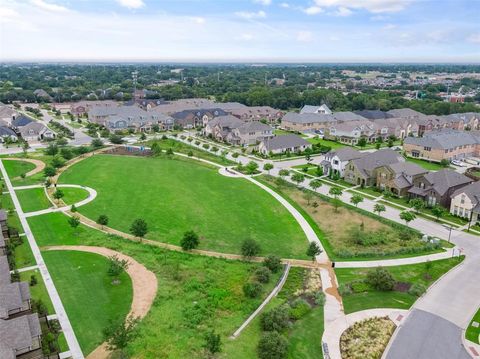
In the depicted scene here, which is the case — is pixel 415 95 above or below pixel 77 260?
above

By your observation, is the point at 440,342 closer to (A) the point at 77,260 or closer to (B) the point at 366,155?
(A) the point at 77,260

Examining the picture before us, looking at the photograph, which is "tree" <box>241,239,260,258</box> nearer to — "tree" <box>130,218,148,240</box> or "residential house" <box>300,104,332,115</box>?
"tree" <box>130,218,148,240</box>

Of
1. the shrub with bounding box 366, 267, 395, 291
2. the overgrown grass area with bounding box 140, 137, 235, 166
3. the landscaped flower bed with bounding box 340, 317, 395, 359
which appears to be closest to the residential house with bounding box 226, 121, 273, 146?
the overgrown grass area with bounding box 140, 137, 235, 166

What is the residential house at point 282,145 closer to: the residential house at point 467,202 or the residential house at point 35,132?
the residential house at point 467,202

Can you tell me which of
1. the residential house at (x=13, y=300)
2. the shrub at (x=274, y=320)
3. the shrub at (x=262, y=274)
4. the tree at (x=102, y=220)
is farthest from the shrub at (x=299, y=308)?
the tree at (x=102, y=220)

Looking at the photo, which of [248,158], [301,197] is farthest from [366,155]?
[248,158]

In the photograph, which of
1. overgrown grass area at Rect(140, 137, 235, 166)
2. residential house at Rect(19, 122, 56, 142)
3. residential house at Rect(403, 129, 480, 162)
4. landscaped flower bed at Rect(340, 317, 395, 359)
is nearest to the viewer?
landscaped flower bed at Rect(340, 317, 395, 359)

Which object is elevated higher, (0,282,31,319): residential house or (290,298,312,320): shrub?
(0,282,31,319): residential house
